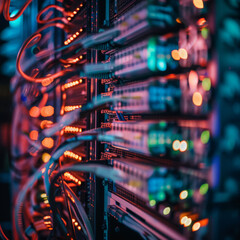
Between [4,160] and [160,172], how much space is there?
1179 mm

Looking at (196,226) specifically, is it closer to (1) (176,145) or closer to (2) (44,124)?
(1) (176,145)

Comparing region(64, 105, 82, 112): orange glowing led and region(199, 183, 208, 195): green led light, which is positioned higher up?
region(64, 105, 82, 112): orange glowing led

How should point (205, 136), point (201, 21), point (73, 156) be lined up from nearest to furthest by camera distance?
point (205, 136) < point (201, 21) < point (73, 156)

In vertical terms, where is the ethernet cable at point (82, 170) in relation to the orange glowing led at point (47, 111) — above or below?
below

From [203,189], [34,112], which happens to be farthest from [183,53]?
[34,112]

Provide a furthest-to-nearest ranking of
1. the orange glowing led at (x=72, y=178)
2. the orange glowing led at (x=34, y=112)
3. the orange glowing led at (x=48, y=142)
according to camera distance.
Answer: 1. the orange glowing led at (x=34, y=112)
2. the orange glowing led at (x=48, y=142)
3. the orange glowing led at (x=72, y=178)

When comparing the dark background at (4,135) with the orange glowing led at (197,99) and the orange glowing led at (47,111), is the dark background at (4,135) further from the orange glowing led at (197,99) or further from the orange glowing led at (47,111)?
the orange glowing led at (197,99)

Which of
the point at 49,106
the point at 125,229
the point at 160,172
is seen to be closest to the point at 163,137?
the point at 160,172

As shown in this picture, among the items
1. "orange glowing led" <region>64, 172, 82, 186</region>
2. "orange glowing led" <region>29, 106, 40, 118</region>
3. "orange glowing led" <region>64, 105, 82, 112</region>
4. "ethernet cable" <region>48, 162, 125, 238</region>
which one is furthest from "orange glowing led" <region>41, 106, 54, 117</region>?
→ "ethernet cable" <region>48, 162, 125, 238</region>

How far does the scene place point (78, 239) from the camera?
0.97 m

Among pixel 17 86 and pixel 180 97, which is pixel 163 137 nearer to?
pixel 180 97

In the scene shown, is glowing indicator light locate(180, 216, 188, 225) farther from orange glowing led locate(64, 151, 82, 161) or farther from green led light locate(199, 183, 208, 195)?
orange glowing led locate(64, 151, 82, 161)

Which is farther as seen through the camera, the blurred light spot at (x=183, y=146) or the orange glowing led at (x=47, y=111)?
the orange glowing led at (x=47, y=111)

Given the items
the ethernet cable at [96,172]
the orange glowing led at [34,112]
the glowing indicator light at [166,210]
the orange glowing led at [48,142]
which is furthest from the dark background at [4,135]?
the glowing indicator light at [166,210]
